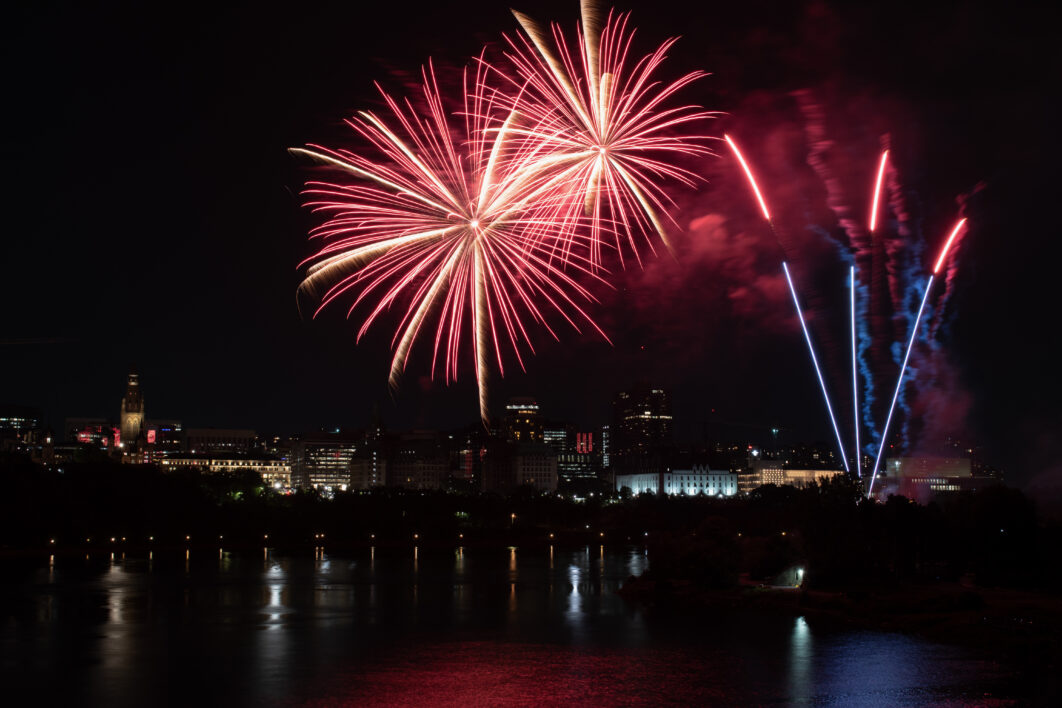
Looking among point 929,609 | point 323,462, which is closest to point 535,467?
point 323,462

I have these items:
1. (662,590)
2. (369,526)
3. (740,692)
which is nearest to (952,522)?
(662,590)

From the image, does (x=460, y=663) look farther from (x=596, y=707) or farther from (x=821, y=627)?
(x=821, y=627)

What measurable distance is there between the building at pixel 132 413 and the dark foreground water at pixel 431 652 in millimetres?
111597

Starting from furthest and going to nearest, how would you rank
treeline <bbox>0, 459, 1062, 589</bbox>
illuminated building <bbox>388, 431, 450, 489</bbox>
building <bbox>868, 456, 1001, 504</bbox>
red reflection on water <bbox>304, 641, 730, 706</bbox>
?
1. illuminated building <bbox>388, 431, 450, 489</bbox>
2. building <bbox>868, 456, 1001, 504</bbox>
3. treeline <bbox>0, 459, 1062, 589</bbox>
4. red reflection on water <bbox>304, 641, 730, 706</bbox>

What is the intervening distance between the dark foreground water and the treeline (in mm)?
6342

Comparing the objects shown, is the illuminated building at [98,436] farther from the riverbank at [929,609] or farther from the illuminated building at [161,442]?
the riverbank at [929,609]

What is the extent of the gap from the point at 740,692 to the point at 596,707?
3563 mm

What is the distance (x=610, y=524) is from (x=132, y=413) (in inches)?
3304

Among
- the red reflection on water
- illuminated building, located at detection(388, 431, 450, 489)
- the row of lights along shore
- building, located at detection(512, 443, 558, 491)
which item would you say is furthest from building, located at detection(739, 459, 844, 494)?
the red reflection on water

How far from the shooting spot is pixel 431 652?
29531 millimetres

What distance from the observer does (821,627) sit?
33.5 metres

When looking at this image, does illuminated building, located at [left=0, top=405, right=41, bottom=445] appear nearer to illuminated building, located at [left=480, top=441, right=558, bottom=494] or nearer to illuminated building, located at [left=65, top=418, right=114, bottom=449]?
illuminated building, located at [left=65, top=418, right=114, bottom=449]

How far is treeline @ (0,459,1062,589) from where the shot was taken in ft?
136

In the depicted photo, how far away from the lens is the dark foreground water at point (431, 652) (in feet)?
78.1
